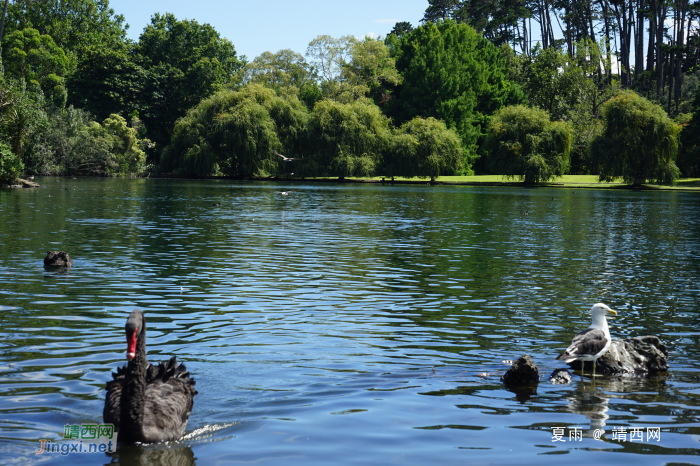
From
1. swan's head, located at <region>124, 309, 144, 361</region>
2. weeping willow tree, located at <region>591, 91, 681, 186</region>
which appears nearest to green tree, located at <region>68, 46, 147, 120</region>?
weeping willow tree, located at <region>591, 91, 681, 186</region>

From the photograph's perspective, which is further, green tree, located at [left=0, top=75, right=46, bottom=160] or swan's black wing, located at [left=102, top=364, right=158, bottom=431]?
green tree, located at [left=0, top=75, right=46, bottom=160]

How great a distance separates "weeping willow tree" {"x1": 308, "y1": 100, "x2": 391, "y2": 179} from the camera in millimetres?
94375

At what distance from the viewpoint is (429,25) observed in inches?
4906

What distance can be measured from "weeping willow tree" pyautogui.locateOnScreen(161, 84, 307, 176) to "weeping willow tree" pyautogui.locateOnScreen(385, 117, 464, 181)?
13574 millimetres

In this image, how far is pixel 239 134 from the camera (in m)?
87.2

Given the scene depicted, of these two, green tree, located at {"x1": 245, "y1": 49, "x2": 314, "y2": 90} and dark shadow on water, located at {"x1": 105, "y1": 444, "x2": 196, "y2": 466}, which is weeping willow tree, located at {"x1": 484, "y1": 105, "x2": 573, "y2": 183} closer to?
green tree, located at {"x1": 245, "y1": 49, "x2": 314, "y2": 90}

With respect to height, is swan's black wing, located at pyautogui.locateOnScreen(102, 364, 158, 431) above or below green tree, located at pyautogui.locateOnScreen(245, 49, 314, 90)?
below

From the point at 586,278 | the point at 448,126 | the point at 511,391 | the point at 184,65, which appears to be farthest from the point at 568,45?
the point at 511,391

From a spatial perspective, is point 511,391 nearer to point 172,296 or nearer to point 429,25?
point 172,296

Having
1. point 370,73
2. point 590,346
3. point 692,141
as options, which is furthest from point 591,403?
point 370,73

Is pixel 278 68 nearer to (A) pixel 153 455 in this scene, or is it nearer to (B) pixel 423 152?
(B) pixel 423 152

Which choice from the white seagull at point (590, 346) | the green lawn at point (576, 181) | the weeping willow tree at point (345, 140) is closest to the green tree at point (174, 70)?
the weeping willow tree at point (345, 140)

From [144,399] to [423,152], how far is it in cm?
8996

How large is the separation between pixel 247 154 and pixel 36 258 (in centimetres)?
6899
